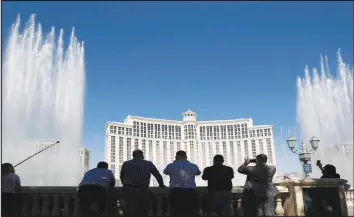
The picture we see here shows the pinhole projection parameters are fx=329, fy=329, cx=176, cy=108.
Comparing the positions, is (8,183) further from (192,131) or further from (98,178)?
(192,131)

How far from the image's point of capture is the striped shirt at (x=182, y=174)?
240 inches

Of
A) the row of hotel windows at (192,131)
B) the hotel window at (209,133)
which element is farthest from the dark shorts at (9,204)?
the hotel window at (209,133)

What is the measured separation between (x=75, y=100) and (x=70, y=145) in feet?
17.4

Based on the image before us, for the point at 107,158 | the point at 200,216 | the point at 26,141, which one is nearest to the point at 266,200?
the point at 200,216

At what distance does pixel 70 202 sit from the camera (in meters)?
6.81

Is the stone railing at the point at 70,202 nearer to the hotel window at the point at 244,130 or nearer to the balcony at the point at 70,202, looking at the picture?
the balcony at the point at 70,202

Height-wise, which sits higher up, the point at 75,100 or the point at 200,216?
the point at 75,100

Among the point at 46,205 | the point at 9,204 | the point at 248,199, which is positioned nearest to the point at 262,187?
the point at 248,199

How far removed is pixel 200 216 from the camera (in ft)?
20.8

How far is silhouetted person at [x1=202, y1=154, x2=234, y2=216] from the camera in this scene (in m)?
6.10

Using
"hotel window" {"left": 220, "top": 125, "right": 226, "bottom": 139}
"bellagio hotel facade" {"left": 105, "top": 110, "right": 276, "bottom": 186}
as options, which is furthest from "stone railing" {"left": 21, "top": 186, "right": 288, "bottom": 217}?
"hotel window" {"left": 220, "top": 125, "right": 226, "bottom": 139}

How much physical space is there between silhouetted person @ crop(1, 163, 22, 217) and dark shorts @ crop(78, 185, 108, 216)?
4.41 feet

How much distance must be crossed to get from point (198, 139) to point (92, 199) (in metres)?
116

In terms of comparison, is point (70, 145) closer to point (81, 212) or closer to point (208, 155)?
point (81, 212)
